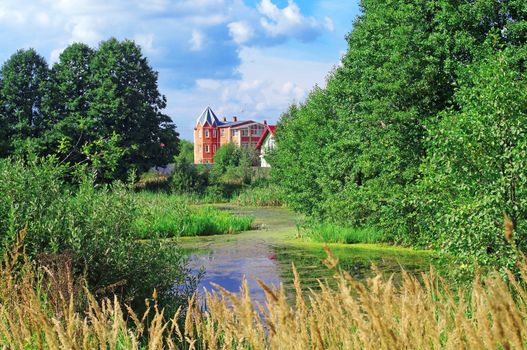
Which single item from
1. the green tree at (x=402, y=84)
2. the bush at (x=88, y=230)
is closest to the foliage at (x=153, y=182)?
the green tree at (x=402, y=84)

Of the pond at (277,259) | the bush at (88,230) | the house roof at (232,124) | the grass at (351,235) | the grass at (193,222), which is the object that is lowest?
the pond at (277,259)

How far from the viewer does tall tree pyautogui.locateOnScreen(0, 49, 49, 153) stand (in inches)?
1949

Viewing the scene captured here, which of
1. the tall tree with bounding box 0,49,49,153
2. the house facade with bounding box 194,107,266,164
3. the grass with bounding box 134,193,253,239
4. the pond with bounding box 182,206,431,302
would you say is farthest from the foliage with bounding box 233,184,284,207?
the house facade with bounding box 194,107,266,164

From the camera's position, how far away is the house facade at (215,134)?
119438mm

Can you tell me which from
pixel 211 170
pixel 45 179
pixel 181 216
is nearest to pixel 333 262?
pixel 45 179

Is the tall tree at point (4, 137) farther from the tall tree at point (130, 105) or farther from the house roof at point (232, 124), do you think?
the house roof at point (232, 124)

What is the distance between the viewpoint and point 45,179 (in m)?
10.9

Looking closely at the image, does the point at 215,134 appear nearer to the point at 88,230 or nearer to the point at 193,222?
the point at 193,222

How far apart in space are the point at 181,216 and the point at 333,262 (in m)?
24.4

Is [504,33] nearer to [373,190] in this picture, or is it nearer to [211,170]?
[373,190]

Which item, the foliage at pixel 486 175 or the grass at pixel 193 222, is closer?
the foliage at pixel 486 175

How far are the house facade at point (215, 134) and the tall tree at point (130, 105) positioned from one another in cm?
6302

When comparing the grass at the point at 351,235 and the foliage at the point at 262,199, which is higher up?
the foliage at the point at 262,199

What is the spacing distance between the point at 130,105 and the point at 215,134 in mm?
69051
